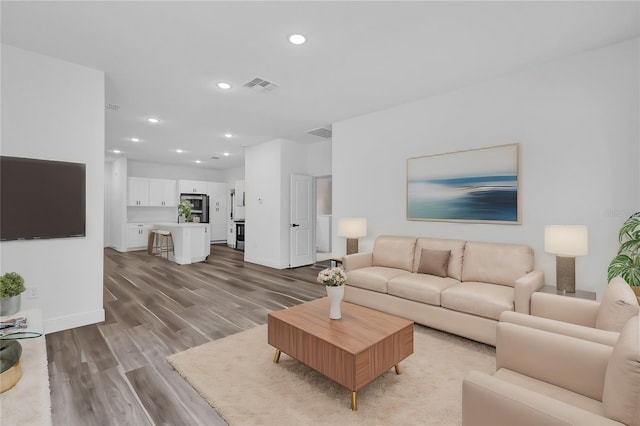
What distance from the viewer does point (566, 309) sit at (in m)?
2.27

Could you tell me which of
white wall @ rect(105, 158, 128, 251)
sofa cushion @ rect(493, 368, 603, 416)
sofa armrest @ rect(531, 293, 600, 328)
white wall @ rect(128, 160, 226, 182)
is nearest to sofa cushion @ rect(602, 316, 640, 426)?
sofa cushion @ rect(493, 368, 603, 416)

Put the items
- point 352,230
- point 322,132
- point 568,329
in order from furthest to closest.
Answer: point 322,132, point 352,230, point 568,329

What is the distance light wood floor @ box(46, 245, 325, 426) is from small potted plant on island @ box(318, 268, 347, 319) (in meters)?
0.94

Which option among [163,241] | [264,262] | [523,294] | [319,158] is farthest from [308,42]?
[163,241]

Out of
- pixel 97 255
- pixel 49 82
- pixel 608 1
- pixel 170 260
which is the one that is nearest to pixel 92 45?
pixel 49 82

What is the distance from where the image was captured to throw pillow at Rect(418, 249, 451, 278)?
370 cm

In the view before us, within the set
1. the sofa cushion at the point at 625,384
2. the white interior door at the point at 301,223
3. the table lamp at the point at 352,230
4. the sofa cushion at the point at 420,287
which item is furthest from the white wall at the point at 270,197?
the sofa cushion at the point at 625,384

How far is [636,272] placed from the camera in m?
2.48

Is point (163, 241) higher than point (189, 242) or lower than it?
lower

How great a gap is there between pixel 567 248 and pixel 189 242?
23.6 ft

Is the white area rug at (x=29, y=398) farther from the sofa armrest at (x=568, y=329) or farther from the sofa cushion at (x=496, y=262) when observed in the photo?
the sofa cushion at (x=496, y=262)

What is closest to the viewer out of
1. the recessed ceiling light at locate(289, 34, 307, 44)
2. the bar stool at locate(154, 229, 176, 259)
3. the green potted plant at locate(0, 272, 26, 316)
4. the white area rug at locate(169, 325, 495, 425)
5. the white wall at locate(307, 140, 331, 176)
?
the white area rug at locate(169, 325, 495, 425)

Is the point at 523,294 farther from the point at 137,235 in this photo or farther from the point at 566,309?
the point at 137,235

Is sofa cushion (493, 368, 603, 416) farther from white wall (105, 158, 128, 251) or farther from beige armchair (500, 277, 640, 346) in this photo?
white wall (105, 158, 128, 251)
